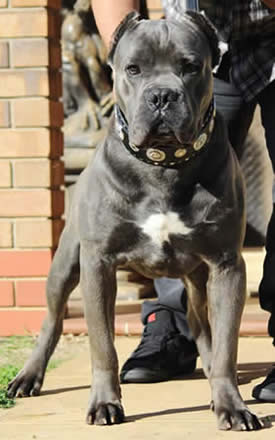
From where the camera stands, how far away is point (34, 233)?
427 cm

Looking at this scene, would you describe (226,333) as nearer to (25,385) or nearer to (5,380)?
(25,385)

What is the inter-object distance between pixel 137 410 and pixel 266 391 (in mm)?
395

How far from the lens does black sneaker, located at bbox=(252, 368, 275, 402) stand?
9.86ft

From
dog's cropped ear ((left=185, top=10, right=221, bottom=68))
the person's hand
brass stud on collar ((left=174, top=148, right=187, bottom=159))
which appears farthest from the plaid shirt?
brass stud on collar ((left=174, top=148, right=187, bottom=159))

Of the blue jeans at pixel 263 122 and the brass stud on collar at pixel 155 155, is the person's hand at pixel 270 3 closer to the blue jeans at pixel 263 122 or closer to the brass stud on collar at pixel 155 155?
the blue jeans at pixel 263 122

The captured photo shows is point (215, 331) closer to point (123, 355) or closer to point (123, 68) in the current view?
point (123, 68)

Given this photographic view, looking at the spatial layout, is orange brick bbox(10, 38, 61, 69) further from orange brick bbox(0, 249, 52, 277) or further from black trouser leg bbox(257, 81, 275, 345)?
black trouser leg bbox(257, 81, 275, 345)

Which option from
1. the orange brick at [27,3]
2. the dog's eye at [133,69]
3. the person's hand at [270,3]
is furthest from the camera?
the orange brick at [27,3]

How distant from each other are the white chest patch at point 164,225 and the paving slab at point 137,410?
1.74ft

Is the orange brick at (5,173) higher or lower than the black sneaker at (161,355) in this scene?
higher

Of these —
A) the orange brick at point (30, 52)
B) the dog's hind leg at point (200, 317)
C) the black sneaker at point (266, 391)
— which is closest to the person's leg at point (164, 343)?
the dog's hind leg at point (200, 317)

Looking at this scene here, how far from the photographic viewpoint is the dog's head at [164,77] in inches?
102

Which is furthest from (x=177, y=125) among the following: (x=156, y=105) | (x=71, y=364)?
(x=71, y=364)

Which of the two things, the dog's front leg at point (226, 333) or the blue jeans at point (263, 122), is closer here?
the dog's front leg at point (226, 333)
